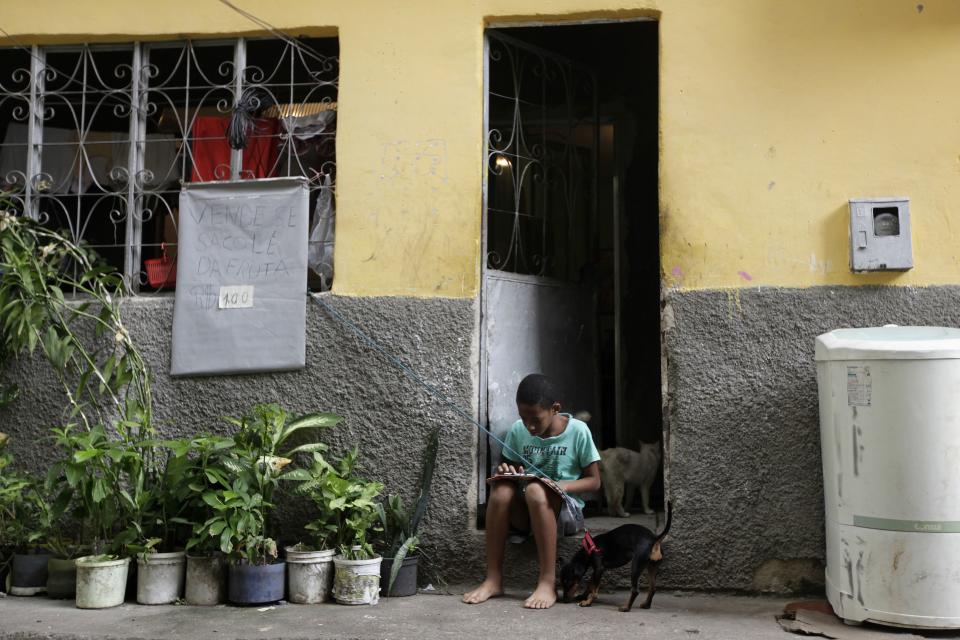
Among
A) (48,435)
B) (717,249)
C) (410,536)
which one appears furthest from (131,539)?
(717,249)

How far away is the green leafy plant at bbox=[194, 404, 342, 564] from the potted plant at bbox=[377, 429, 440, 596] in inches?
18.2

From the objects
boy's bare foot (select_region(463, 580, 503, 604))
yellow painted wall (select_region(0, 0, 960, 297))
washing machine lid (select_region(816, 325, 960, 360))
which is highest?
yellow painted wall (select_region(0, 0, 960, 297))

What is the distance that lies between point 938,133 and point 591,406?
236 cm

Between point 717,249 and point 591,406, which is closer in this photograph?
point 717,249

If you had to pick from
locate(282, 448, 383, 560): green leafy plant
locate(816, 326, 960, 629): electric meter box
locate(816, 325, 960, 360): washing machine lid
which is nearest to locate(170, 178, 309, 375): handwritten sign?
locate(282, 448, 383, 560): green leafy plant

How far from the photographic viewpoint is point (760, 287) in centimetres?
433

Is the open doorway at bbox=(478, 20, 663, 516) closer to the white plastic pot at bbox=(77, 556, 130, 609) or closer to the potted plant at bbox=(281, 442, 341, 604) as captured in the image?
the potted plant at bbox=(281, 442, 341, 604)

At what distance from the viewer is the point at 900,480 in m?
3.52

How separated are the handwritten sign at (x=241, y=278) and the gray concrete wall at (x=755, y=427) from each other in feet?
6.54

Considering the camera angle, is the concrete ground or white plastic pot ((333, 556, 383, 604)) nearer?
the concrete ground

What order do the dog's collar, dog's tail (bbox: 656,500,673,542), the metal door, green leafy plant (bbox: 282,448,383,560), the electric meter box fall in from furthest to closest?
the metal door → green leafy plant (bbox: 282,448,383,560) → the dog's collar → dog's tail (bbox: 656,500,673,542) → the electric meter box

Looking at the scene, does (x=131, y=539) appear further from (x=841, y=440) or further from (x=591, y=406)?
(x=841, y=440)

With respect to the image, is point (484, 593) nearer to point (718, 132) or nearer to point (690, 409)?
point (690, 409)

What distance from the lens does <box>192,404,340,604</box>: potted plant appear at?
404 centimetres
